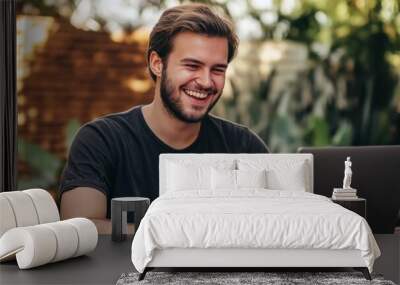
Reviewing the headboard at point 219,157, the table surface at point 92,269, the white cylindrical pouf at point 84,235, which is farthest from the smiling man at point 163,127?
the white cylindrical pouf at point 84,235

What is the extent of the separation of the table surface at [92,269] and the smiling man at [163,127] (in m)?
0.96

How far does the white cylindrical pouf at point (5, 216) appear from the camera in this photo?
5238mm

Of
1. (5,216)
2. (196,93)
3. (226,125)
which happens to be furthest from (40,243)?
(226,125)

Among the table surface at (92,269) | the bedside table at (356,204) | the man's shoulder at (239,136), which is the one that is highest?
the man's shoulder at (239,136)

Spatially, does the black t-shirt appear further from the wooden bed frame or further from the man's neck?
the wooden bed frame

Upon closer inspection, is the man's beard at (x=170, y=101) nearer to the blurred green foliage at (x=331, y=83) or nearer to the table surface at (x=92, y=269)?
the blurred green foliage at (x=331, y=83)

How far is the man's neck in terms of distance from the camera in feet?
23.0

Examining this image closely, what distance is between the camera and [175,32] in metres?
7.03

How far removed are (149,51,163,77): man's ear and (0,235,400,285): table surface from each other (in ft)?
6.03

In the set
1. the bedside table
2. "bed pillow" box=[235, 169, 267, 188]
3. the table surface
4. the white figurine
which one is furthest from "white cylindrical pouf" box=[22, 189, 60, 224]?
→ the white figurine

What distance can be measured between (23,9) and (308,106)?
2.91m

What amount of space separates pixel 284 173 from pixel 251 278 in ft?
5.77

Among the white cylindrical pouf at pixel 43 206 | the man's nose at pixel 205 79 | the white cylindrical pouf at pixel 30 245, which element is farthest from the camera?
the man's nose at pixel 205 79

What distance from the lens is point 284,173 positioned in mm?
6406
